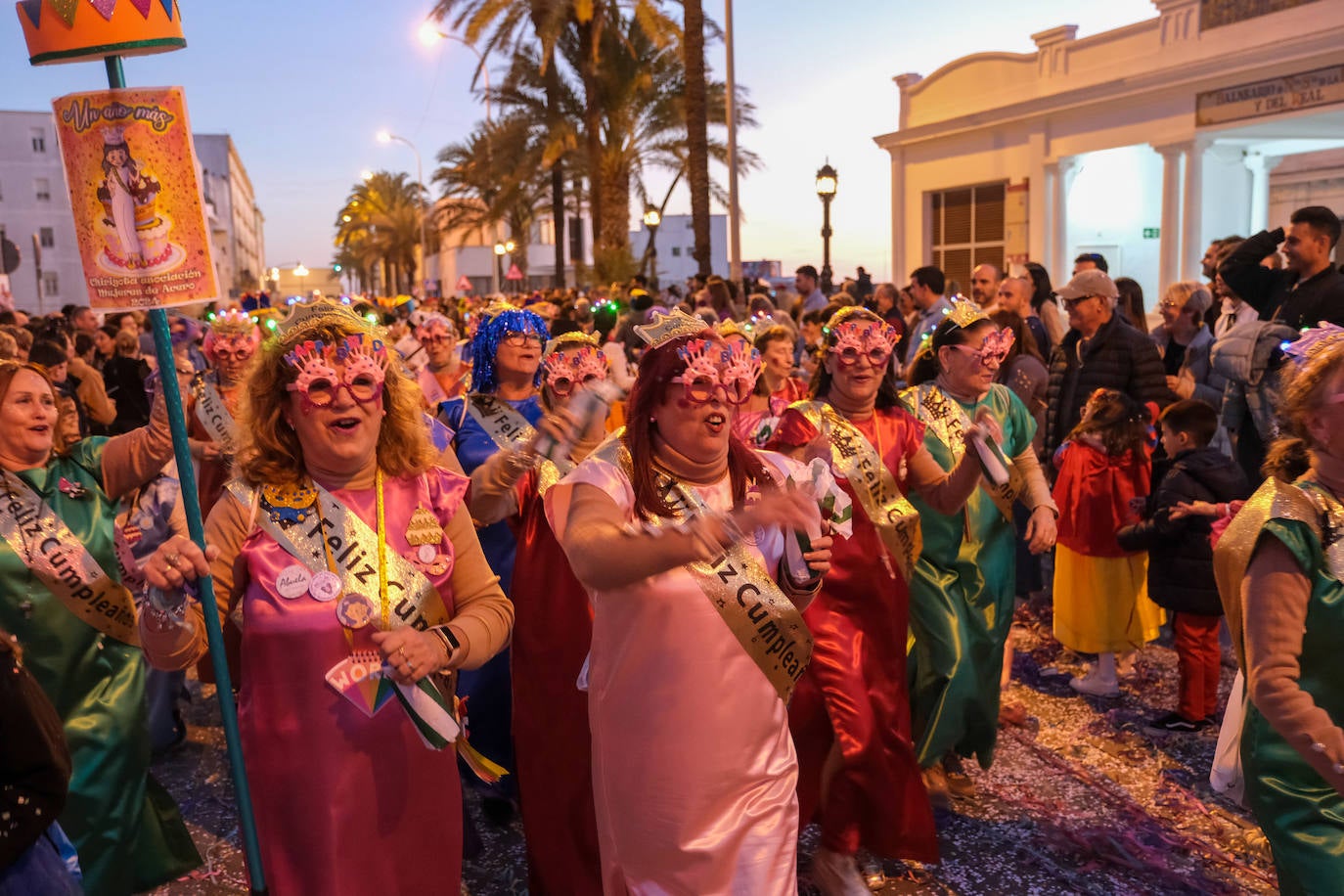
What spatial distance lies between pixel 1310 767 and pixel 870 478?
6.57 ft

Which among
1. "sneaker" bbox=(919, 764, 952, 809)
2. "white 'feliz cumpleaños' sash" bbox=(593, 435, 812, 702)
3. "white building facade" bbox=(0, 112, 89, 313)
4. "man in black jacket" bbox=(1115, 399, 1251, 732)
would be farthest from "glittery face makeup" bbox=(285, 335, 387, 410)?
"white building facade" bbox=(0, 112, 89, 313)

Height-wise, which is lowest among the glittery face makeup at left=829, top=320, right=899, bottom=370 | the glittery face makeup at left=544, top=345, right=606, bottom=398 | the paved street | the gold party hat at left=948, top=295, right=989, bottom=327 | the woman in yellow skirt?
the paved street

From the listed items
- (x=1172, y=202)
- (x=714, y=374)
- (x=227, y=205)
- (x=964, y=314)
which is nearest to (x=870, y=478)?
(x=964, y=314)

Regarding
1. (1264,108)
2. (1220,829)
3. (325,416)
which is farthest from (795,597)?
(1264,108)

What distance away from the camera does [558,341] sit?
4.96 m

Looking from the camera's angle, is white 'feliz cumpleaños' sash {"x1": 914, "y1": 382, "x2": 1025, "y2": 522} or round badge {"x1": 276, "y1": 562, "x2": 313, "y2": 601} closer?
round badge {"x1": 276, "y1": 562, "x2": 313, "y2": 601}

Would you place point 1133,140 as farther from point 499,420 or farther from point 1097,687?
point 499,420

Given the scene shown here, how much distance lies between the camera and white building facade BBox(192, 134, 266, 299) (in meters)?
95.0

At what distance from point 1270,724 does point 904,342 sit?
8140mm

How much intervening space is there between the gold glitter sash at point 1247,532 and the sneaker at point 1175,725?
9.94 feet

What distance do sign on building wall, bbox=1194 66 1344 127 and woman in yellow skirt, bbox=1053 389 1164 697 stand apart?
40.7 ft

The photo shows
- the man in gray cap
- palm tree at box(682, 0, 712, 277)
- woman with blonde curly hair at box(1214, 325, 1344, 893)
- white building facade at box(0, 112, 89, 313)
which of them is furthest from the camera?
white building facade at box(0, 112, 89, 313)

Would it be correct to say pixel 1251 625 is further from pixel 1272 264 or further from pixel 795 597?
pixel 1272 264

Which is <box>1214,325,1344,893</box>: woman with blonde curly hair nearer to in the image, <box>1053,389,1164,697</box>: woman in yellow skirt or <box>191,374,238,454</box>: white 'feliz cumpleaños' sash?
<box>1053,389,1164,697</box>: woman in yellow skirt
